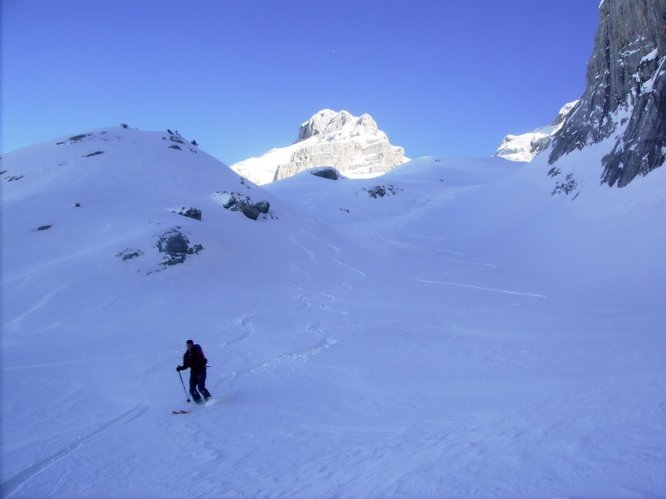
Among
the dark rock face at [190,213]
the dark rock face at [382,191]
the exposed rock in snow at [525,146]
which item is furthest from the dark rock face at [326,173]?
the exposed rock in snow at [525,146]

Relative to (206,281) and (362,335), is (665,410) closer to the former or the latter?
(362,335)

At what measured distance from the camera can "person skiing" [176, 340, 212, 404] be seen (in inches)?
353

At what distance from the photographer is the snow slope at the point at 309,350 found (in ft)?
18.8

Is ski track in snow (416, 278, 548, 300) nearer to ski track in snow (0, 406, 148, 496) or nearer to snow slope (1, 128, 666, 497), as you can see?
snow slope (1, 128, 666, 497)

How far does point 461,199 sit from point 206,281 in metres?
46.4

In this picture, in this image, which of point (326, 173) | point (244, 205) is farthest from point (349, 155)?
point (244, 205)

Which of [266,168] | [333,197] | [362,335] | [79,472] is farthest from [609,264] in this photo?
[266,168]

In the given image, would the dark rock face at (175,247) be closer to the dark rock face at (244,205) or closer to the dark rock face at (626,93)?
the dark rock face at (244,205)

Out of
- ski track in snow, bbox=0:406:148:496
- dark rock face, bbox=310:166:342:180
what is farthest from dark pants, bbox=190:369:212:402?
dark rock face, bbox=310:166:342:180

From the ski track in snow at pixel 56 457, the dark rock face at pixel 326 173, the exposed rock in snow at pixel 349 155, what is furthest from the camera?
the exposed rock in snow at pixel 349 155

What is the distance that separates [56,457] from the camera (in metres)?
6.72

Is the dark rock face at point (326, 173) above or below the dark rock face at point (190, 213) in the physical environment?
above

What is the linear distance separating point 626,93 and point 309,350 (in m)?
39.8

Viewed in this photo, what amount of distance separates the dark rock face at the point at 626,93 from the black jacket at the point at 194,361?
3192cm
